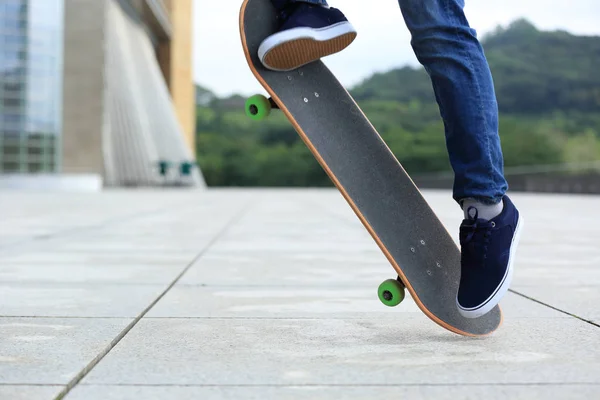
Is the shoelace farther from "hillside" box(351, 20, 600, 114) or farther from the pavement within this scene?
"hillside" box(351, 20, 600, 114)

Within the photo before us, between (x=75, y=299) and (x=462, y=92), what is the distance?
157 centimetres

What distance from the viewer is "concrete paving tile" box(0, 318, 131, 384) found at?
154cm

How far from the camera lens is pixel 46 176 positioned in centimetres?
2378

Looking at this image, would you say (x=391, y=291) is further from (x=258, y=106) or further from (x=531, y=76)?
(x=531, y=76)

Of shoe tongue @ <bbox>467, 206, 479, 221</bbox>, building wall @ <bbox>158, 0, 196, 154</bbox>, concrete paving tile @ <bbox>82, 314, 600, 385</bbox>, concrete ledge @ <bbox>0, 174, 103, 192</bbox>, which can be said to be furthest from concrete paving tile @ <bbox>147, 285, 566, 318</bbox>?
building wall @ <bbox>158, 0, 196, 154</bbox>

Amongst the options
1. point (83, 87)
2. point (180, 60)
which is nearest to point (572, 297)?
point (83, 87)

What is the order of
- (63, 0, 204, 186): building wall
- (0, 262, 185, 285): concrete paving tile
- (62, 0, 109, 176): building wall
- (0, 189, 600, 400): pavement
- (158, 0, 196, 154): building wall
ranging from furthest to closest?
(158, 0, 196, 154): building wall
(63, 0, 204, 186): building wall
(62, 0, 109, 176): building wall
(0, 262, 185, 285): concrete paving tile
(0, 189, 600, 400): pavement

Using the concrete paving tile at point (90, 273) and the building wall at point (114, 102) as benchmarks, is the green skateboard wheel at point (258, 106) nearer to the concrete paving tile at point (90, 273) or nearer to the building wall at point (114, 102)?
the concrete paving tile at point (90, 273)

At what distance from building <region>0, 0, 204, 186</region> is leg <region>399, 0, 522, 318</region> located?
23.7 m

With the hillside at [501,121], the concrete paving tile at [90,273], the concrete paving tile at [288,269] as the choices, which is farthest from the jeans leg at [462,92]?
the hillside at [501,121]

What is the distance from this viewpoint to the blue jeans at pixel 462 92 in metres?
1.85

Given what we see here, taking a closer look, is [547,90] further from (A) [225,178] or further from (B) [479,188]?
(B) [479,188]

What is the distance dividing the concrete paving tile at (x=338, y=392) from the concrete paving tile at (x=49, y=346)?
5.3 inches

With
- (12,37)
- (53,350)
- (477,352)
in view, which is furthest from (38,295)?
(12,37)
